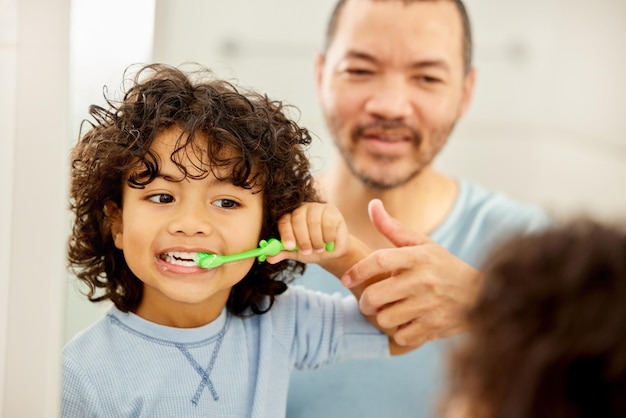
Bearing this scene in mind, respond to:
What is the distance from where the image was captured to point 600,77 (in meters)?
1.59

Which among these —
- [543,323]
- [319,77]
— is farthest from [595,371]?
[319,77]

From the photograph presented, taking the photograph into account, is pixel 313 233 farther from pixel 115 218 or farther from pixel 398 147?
pixel 398 147

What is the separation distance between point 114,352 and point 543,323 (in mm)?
396

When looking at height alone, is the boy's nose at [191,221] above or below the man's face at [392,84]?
below

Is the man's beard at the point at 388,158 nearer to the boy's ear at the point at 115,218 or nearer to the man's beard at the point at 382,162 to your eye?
the man's beard at the point at 382,162

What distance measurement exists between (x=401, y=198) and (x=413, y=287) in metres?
0.36

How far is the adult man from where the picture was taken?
880 millimetres

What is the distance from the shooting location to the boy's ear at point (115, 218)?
67cm

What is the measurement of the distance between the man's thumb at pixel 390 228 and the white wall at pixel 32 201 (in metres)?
0.32

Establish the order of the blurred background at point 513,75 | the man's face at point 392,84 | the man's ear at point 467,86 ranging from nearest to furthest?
the man's face at point 392,84 < the man's ear at point 467,86 < the blurred background at point 513,75

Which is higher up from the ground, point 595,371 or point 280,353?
point 595,371

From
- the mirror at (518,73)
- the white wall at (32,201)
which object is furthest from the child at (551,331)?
the mirror at (518,73)

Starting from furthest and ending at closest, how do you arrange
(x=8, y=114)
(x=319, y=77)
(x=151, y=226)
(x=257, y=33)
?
(x=257, y=33) → (x=319, y=77) → (x=151, y=226) → (x=8, y=114)

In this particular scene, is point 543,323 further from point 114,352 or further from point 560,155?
point 560,155
